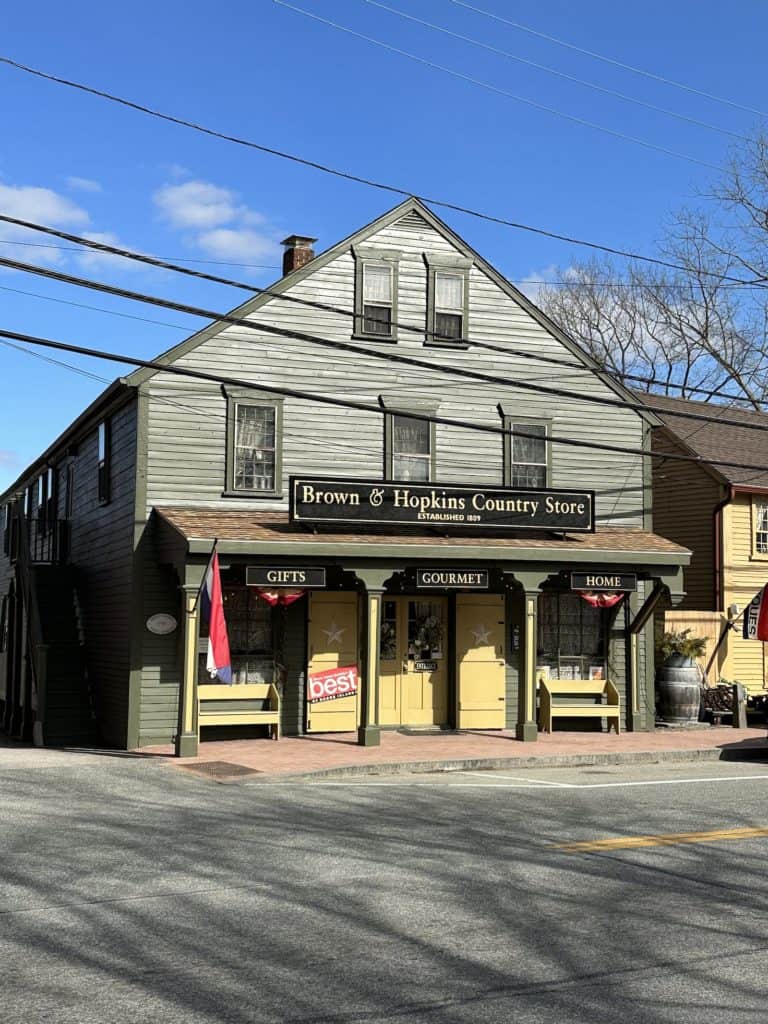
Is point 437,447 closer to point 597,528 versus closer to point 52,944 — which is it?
point 597,528

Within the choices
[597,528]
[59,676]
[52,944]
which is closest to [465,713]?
[597,528]

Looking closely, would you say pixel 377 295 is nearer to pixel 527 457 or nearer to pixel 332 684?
pixel 527 457

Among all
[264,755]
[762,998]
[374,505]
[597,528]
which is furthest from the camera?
[597,528]

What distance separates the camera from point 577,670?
2294 centimetres

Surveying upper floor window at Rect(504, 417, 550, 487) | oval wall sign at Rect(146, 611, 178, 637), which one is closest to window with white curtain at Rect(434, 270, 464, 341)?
upper floor window at Rect(504, 417, 550, 487)

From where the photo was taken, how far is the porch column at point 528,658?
2000 cm

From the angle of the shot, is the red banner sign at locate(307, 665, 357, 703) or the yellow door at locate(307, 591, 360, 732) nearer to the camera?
the red banner sign at locate(307, 665, 357, 703)

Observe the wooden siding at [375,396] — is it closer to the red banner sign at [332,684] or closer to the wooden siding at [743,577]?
the red banner sign at [332,684]

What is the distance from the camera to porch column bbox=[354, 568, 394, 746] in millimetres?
18812

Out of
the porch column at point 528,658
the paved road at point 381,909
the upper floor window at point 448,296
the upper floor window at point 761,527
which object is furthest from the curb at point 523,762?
the upper floor window at point 761,527

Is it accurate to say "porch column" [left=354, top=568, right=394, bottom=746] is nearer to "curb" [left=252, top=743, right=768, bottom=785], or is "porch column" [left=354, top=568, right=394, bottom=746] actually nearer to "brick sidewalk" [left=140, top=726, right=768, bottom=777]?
"brick sidewalk" [left=140, top=726, right=768, bottom=777]

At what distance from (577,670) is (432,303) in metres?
7.61

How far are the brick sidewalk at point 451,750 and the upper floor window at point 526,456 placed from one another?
15.9 feet

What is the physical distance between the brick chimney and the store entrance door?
708cm
